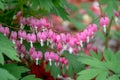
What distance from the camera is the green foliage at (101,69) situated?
2.60 m

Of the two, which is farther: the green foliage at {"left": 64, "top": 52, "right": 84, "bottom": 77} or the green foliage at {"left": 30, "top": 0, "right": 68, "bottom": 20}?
the green foliage at {"left": 64, "top": 52, "right": 84, "bottom": 77}

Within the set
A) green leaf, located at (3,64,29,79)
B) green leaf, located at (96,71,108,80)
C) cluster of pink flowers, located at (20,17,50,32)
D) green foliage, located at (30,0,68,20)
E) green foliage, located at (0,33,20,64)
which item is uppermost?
green foliage, located at (30,0,68,20)

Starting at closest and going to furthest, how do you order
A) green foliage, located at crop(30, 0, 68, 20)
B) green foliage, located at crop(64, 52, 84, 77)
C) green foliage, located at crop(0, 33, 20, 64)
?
green foliage, located at crop(0, 33, 20, 64) → green foliage, located at crop(30, 0, 68, 20) → green foliage, located at crop(64, 52, 84, 77)

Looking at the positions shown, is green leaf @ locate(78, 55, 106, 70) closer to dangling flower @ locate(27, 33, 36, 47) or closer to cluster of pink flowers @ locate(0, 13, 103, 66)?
cluster of pink flowers @ locate(0, 13, 103, 66)

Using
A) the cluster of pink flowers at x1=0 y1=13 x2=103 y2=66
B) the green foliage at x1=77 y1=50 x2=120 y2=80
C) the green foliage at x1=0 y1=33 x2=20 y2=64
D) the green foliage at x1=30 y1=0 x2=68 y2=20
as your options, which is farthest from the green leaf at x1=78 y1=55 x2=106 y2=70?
the green foliage at x1=0 y1=33 x2=20 y2=64

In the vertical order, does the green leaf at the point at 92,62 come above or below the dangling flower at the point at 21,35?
below

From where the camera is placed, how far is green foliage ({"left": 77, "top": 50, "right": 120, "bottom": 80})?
2596 mm

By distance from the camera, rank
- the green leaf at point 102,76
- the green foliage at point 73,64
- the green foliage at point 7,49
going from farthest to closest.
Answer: the green foliage at point 73,64
the green leaf at point 102,76
the green foliage at point 7,49

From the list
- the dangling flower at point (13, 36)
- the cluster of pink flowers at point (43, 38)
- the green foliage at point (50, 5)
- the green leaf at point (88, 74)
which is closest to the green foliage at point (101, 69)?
the green leaf at point (88, 74)

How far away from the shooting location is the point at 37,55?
258 cm

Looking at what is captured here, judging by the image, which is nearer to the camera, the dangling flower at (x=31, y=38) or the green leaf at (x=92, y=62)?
the dangling flower at (x=31, y=38)

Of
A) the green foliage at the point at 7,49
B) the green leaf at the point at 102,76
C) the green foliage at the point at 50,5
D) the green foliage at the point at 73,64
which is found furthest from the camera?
the green foliage at the point at 73,64

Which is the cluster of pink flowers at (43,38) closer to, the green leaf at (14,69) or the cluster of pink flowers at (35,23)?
Answer: the cluster of pink flowers at (35,23)

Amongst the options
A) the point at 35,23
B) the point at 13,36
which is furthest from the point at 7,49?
the point at 35,23
